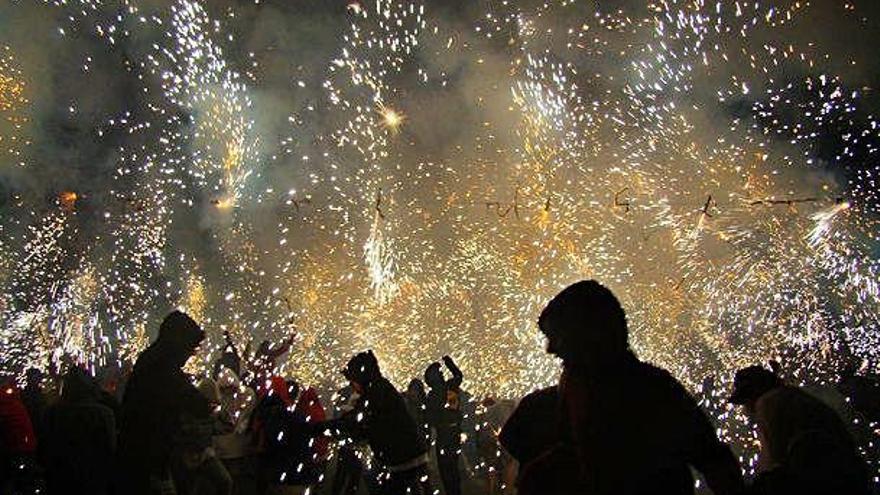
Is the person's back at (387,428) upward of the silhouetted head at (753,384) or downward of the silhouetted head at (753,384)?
upward

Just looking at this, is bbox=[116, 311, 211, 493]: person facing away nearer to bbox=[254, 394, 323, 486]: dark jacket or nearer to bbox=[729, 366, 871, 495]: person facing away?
bbox=[254, 394, 323, 486]: dark jacket

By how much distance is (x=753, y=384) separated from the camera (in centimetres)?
306

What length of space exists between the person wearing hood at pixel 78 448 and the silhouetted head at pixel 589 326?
2615 mm

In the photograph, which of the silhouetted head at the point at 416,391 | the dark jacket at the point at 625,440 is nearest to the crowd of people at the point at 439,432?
the dark jacket at the point at 625,440

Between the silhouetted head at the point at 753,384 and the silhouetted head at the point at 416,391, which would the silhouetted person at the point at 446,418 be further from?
the silhouetted head at the point at 753,384

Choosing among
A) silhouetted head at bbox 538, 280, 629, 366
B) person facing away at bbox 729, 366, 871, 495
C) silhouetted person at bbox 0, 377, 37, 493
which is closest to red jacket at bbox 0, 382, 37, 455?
silhouetted person at bbox 0, 377, 37, 493

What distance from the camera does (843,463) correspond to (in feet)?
8.21

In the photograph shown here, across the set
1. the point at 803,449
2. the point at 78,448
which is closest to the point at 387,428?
the point at 78,448

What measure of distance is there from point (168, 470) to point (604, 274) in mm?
10623

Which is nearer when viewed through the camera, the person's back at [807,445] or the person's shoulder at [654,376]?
the person's shoulder at [654,376]

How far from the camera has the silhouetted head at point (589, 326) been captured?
5.63 feet

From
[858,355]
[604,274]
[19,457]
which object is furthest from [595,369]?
[858,355]

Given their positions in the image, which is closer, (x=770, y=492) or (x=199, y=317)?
(x=770, y=492)

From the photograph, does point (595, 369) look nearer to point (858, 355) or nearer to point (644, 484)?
point (644, 484)
